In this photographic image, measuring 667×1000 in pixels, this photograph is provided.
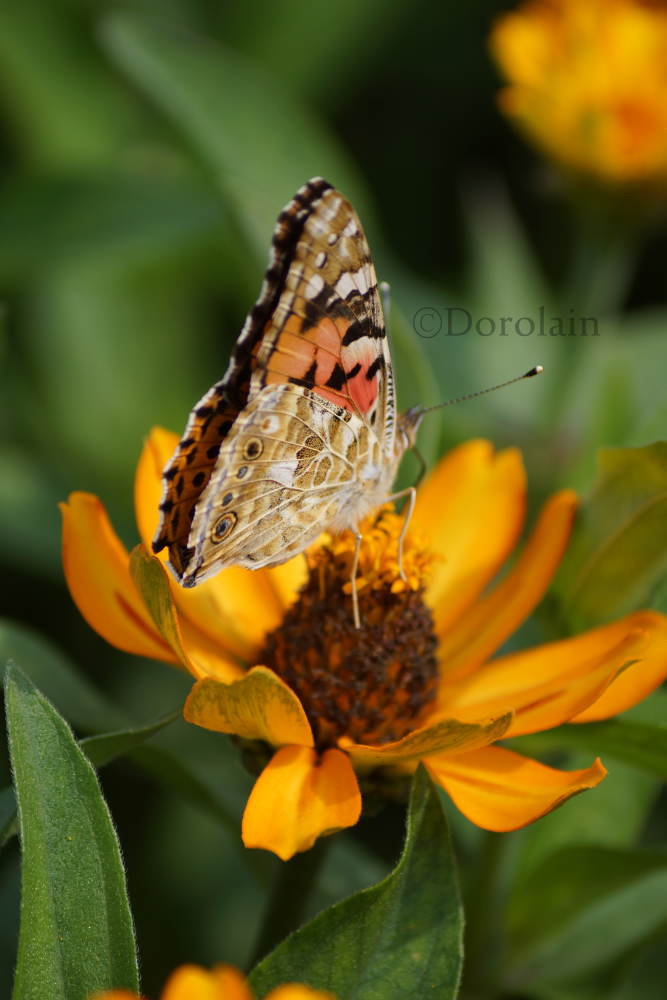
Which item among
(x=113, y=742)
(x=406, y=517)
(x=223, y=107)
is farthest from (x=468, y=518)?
(x=223, y=107)

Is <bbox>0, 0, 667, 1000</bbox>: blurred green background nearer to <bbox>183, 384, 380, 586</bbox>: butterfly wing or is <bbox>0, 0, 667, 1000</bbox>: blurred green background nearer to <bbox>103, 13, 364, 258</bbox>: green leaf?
<bbox>103, 13, 364, 258</bbox>: green leaf

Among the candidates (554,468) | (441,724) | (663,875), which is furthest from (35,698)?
(554,468)

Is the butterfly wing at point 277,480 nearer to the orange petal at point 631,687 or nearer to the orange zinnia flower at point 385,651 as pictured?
the orange zinnia flower at point 385,651

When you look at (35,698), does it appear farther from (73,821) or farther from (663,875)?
(663,875)

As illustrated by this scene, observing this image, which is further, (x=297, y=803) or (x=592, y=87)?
(x=592, y=87)

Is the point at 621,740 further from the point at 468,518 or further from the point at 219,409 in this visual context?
the point at 219,409
